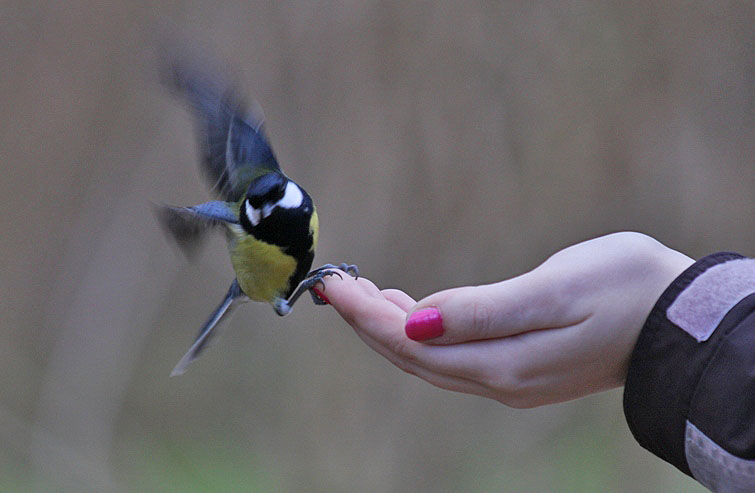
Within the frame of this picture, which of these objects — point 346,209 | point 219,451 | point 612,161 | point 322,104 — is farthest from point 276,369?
point 612,161

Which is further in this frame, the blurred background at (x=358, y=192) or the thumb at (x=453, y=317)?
the blurred background at (x=358, y=192)

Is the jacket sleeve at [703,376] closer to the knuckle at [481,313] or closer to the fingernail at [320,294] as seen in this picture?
the knuckle at [481,313]

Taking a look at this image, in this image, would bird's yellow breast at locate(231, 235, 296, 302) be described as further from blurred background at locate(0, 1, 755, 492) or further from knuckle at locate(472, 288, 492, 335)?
blurred background at locate(0, 1, 755, 492)

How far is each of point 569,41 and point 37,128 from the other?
1.60 metres

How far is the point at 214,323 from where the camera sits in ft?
5.11

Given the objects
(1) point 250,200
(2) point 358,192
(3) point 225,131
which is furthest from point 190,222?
(2) point 358,192

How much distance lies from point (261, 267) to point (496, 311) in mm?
503

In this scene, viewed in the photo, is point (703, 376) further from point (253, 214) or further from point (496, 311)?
point (253, 214)

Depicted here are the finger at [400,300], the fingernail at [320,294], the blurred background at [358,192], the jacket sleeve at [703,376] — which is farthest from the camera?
the blurred background at [358,192]

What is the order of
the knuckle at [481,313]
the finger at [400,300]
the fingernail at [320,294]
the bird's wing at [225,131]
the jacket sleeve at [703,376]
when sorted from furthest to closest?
1. the bird's wing at [225,131]
2. the fingernail at [320,294]
3. the finger at [400,300]
4. the knuckle at [481,313]
5. the jacket sleeve at [703,376]

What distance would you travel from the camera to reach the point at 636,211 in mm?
2533

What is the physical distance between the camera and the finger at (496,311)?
3.15 ft

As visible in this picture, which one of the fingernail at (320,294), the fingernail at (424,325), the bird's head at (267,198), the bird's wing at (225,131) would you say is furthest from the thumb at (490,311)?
the bird's wing at (225,131)

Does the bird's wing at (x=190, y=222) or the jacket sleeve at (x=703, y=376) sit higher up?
the bird's wing at (x=190, y=222)
